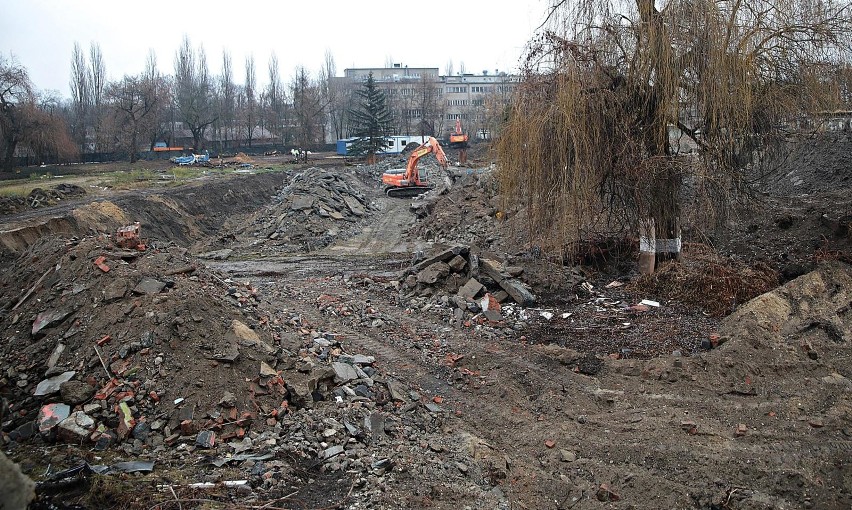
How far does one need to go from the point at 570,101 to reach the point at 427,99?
5987 cm

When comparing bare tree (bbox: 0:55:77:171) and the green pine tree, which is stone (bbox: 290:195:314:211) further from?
the green pine tree

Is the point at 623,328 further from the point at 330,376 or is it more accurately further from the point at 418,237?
the point at 418,237

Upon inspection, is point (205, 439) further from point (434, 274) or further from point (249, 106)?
point (249, 106)

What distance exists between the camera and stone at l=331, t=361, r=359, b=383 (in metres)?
7.69

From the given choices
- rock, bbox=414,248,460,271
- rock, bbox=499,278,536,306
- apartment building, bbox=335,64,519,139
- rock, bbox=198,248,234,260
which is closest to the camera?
rock, bbox=499,278,536,306

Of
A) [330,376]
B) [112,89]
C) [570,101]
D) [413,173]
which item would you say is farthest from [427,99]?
[330,376]

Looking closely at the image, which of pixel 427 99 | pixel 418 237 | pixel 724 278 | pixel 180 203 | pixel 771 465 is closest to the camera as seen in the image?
pixel 771 465

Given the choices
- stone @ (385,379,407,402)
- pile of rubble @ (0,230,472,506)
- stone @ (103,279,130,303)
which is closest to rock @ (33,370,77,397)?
pile of rubble @ (0,230,472,506)

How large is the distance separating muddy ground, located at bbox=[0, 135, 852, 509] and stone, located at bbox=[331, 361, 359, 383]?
39mm

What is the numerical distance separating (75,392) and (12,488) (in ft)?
13.7

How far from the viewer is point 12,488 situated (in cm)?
312

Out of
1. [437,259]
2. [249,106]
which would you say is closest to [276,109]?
[249,106]

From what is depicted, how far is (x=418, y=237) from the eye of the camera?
2072cm

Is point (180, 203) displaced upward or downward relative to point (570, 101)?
downward
